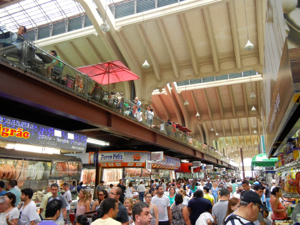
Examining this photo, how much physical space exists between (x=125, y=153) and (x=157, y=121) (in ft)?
10.8

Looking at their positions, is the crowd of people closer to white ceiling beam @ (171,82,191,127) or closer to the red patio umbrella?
the red patio umbrella

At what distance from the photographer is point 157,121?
1667 cm

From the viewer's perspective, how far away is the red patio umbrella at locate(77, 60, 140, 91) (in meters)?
11.7

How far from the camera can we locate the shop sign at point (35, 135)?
7426mm

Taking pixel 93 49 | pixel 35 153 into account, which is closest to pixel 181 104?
pixel 93 49

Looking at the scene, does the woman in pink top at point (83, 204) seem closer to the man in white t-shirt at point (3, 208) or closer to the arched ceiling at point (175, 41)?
the man in white t-shirt at point (3, 208)

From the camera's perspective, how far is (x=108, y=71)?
11891mm

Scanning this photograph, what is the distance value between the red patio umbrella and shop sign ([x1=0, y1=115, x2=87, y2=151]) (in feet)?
11.3

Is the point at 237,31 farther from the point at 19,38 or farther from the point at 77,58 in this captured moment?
the point at 19,38

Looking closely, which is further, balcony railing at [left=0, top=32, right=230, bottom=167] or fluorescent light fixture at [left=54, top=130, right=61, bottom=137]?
fluorescent light fixture at [left=54, top=130, right=61, bottom=137]

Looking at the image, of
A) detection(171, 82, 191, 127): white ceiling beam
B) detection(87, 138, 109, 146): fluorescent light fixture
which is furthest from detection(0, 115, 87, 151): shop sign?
detection(171, 82, 191, 127): white ceiling beam

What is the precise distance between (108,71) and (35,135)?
4.89 m

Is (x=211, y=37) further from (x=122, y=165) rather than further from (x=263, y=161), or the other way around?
(x=122, y=165)

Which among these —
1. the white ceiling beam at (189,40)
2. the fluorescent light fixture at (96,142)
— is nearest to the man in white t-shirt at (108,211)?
the fluorescent light fixture at (96,142)
